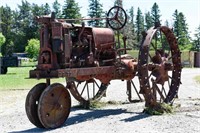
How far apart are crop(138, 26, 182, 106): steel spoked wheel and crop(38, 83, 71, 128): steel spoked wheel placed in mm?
2208

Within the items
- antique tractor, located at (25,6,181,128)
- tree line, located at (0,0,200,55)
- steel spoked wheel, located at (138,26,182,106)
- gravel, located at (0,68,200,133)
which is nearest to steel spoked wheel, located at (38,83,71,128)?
antique tractor, located at (25,6,181,128)

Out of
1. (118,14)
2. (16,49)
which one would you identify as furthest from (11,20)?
(118,14)

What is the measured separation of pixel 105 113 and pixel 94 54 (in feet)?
5.38

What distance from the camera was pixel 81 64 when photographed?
985 centimetres

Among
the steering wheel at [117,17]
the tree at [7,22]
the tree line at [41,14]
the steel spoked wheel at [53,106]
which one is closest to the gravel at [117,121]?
the steel spoked wheel at [53,106]

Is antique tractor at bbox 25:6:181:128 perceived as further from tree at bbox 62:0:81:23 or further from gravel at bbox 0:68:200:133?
tree at bbox 62:0:81:23

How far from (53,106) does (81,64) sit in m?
1.58

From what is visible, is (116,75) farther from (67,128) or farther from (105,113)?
(67,128)

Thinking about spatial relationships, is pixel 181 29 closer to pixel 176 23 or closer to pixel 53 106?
pixel 176 23

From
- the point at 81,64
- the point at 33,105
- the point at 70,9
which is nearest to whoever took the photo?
the point at 33,105

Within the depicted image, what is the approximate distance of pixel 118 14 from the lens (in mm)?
11266

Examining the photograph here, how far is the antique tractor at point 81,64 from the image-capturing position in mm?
8648

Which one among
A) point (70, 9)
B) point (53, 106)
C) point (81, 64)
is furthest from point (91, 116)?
point (70, 9)

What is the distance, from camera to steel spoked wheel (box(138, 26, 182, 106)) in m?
10.2
